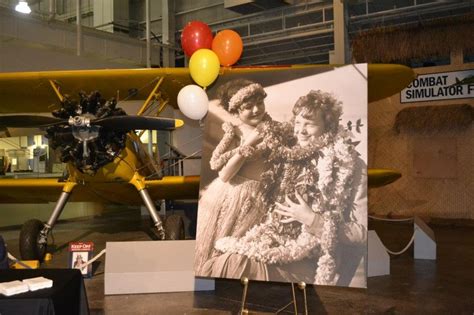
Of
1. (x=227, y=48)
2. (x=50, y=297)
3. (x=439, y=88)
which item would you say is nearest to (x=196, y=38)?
(x=227, y=48)

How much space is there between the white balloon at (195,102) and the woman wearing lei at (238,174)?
43 centimetres

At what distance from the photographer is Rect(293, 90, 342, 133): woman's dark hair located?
273 cm

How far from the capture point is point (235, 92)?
310 cm

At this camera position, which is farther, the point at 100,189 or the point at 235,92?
the point at 100,189

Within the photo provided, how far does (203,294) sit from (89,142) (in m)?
1.91

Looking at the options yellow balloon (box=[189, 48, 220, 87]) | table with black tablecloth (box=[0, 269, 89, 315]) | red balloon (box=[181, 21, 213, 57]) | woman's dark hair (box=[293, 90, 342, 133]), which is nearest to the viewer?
table with black tablecloth (box=[0, 269, 89, 315])

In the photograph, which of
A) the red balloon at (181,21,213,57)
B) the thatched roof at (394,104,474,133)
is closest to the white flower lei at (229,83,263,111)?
the red balloon at (181,21,213,57)

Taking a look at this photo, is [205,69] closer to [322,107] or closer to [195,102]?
[195,102]

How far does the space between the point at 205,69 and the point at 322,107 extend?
115 cm

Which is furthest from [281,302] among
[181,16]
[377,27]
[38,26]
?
[181,16]

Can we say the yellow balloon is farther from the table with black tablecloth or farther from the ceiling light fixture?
the ceiling light fixture

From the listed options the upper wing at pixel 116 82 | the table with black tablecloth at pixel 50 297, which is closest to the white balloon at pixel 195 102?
the upper wing at pixel 116 82

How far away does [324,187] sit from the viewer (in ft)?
8.82

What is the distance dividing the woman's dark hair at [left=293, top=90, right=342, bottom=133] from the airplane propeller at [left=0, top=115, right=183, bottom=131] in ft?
6.71
